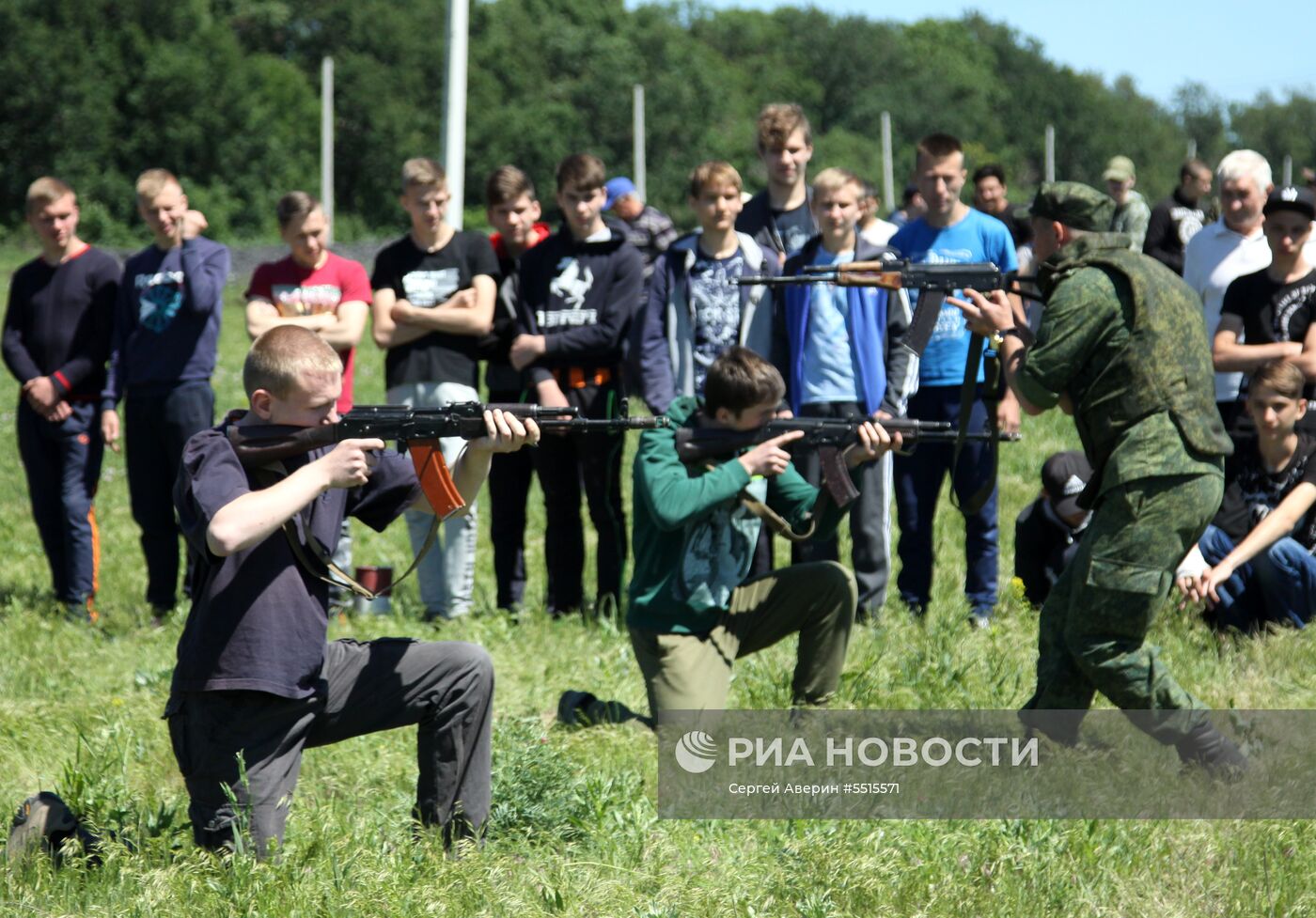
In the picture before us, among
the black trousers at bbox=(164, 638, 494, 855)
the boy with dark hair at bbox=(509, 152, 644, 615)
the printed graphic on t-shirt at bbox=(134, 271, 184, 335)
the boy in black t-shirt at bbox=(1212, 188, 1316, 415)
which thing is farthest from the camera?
the printed graphic on t-shirt at bbox=(134, 271, 184, 335)

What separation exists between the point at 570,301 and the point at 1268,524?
357 cm

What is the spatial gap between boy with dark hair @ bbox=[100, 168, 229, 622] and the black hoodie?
179 centimetres

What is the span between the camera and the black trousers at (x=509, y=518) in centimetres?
796

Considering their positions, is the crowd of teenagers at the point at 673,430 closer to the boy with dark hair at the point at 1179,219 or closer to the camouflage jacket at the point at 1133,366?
the camouflage jacket at the point at 1133,366

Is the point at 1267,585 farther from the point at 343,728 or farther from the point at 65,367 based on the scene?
the point at 65,367

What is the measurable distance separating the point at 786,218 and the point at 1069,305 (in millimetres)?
2950

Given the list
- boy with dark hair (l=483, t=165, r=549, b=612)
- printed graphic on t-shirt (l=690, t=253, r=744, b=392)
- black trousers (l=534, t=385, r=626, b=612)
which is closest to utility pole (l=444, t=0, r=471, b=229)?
boy with dark hair (l=483, t=165, r=549, b=612)

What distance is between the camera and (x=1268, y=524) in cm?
650

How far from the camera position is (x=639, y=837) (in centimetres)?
475

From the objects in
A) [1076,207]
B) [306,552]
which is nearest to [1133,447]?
[1076,207]

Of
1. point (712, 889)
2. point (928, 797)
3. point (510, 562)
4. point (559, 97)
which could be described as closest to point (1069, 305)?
point (928, 797)

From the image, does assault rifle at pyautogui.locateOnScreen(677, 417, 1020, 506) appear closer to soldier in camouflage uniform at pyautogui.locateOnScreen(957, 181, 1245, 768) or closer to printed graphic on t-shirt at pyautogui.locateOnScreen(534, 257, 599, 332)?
soldier in camouflage uniform at pyautogui.locateOnScreen(957, 181, 1245, 768)

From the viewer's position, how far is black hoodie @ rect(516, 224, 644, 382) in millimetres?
7566

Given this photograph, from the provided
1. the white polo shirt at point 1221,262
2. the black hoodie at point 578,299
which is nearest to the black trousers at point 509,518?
the black hoodie at point 578,299
